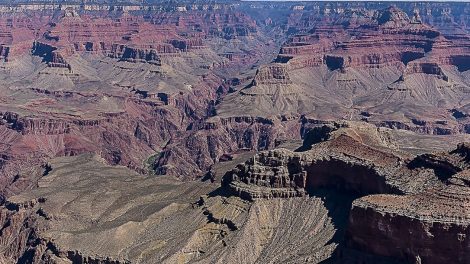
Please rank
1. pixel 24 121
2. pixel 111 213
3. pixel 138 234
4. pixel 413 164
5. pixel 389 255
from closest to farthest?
1. pixel 389 255
2. pixel 413 164
3. pixel 138 234
4. pixel 111 213
5. pixel 24 121

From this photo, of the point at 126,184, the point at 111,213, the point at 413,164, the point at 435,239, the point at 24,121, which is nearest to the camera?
the point at 435,239

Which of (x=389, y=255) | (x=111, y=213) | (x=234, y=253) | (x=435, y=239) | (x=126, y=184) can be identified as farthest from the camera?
(x=126, y=184)

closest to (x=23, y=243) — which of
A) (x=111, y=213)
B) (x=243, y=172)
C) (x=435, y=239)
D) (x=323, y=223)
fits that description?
(x=111, y=213)

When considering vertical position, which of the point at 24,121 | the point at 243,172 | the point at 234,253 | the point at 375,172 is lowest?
the point at 24,121

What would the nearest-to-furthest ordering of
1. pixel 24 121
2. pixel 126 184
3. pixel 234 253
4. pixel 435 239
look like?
pixel 435 239, pixel 234 253, pixel 126 184, pixel 24 121

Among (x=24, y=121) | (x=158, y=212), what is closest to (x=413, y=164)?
(x=158, y=212)

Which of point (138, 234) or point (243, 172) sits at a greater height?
point (243, 172)

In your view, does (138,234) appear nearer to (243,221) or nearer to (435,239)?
(243,221)

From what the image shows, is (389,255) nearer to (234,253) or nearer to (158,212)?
(234,253)

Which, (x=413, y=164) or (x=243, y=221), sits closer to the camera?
(x=413, y=164)
